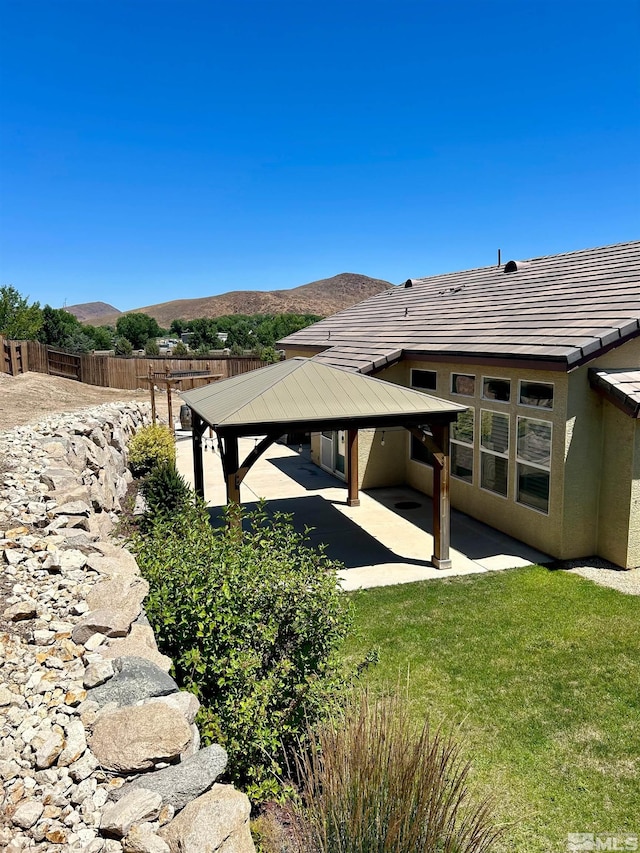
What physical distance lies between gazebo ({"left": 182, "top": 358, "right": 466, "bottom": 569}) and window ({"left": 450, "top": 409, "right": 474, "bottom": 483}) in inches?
104

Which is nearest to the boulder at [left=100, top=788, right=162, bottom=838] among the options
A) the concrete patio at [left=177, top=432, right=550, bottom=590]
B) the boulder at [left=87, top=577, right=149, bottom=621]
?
the boulder at [left=87, top=577, right=149, bottom=621]

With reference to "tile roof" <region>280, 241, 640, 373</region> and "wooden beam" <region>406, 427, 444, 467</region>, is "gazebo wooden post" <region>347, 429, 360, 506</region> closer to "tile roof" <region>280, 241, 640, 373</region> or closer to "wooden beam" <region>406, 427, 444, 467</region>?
"tile roof" <region>280, 241, 640, 373</region>

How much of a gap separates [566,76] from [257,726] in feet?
72.8

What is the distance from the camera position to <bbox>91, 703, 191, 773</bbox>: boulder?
2.94 metres

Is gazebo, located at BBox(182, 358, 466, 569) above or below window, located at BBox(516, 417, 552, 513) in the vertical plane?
above

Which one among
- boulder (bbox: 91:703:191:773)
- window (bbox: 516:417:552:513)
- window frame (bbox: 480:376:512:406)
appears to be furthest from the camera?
window frame (bbox: 480:376:512:406)

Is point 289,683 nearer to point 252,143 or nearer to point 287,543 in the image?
point 287,543

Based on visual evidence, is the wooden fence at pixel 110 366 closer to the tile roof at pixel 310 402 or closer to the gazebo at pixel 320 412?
the tile roof at pixel 310 402

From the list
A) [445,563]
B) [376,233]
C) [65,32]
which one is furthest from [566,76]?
[376,233]

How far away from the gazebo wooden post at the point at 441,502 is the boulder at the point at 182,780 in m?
6.61

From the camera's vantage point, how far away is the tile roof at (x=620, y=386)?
8203 millimetres

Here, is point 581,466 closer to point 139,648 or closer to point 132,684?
point 139,648

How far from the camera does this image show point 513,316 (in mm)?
11680

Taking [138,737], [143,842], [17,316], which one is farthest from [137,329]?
[143,842]
